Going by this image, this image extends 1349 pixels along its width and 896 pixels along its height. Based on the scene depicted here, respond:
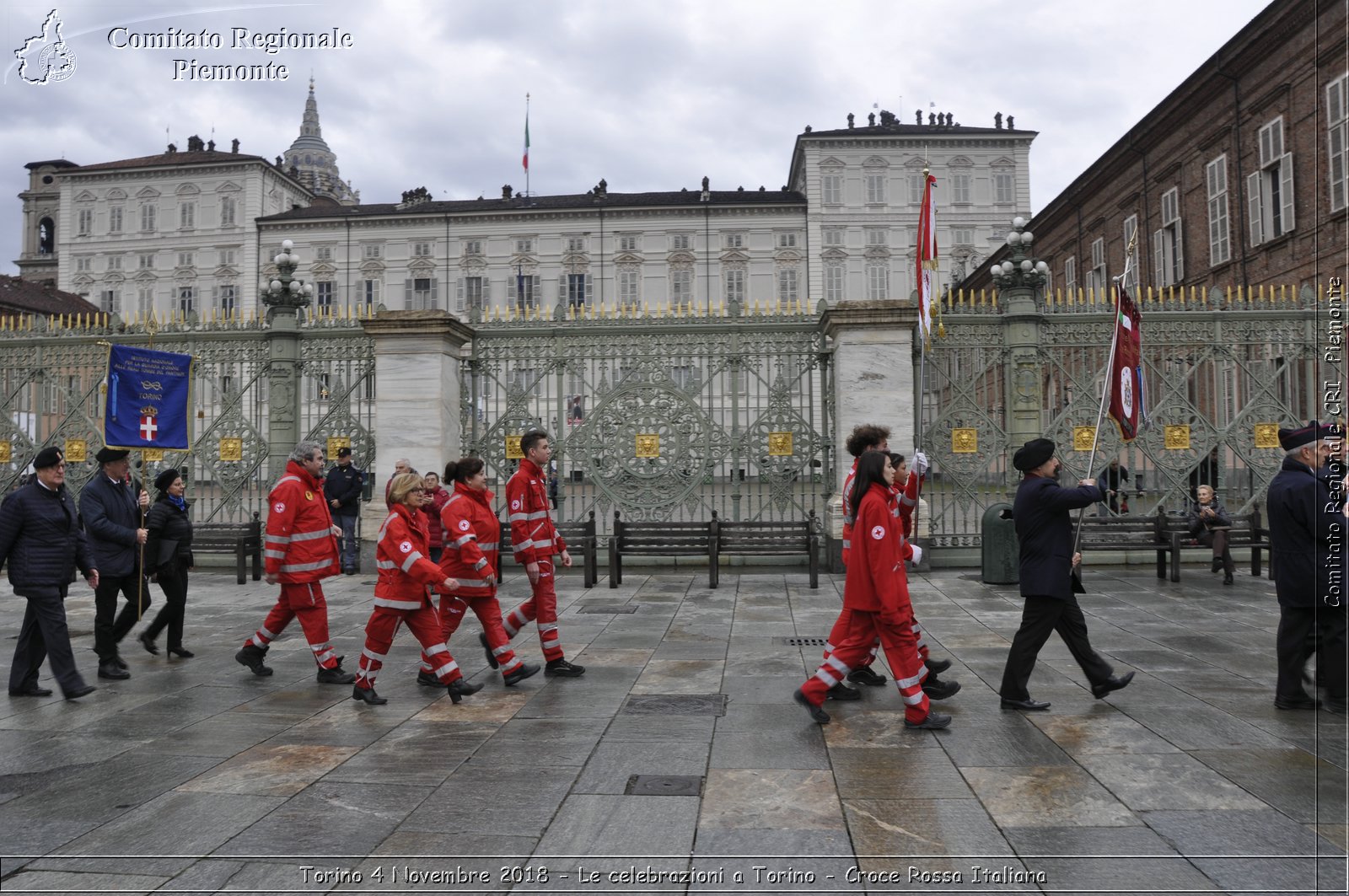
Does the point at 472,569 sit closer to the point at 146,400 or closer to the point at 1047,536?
the point at 1047,536

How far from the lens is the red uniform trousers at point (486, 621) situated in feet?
21.7

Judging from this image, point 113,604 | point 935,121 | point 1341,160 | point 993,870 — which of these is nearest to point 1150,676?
point 993,870

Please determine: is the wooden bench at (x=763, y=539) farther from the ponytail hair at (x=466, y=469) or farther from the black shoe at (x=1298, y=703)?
the black shoe at (x=1298, y=703)

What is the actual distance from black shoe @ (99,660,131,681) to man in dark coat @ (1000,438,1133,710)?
6624 millimetres

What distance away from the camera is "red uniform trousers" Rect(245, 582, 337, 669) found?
22.3 feet

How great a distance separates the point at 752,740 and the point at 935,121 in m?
60.7

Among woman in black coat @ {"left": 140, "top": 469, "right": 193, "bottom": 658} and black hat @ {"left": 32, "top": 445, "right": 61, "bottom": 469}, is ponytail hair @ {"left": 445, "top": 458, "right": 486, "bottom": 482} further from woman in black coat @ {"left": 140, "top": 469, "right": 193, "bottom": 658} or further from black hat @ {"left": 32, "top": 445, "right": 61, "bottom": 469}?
black hat @ {"left": 32, "top": 445, "right": 61, "bottom": 469}

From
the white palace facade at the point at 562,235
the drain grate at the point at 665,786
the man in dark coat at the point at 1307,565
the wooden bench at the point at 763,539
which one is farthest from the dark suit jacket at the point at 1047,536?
the white palace facade at the point at 562,235

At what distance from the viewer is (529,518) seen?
7.12 metres

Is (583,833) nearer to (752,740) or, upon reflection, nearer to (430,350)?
(752,740)

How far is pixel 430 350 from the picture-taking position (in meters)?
12.8

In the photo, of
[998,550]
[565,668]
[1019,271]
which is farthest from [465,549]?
[1019,271]

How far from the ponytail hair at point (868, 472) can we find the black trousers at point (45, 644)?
5.63 meters

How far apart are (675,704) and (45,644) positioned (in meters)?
4.66
